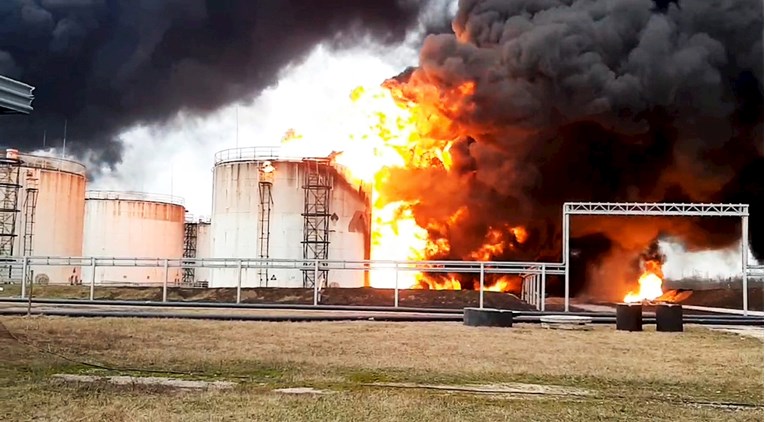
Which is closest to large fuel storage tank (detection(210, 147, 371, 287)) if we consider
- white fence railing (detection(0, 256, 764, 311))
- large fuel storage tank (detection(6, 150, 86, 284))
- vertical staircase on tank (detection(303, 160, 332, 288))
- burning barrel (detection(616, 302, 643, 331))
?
vertical staircase on tank (detection(303, 160, 332, 288))

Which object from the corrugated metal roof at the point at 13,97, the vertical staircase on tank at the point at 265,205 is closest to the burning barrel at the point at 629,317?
the corrugated metal roof at the point at 13,97

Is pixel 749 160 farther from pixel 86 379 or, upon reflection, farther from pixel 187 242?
pixel 187 242

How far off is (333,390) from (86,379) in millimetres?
3583

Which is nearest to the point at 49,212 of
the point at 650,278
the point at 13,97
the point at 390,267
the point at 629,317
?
the point at 390,267

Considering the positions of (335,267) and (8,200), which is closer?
(335,267)

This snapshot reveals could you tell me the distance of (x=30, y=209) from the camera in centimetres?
4912

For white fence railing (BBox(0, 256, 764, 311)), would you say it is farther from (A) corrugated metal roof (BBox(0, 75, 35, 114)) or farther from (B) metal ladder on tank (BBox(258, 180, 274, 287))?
(A) corrugated metal roof (BBox(0, 75, 35, 114))

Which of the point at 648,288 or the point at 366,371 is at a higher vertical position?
the point at 648,288

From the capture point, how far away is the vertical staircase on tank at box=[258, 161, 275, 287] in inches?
1765

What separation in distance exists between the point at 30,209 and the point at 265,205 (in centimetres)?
1684

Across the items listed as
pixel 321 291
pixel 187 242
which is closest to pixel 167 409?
pixel 321 291

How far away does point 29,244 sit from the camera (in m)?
48.7

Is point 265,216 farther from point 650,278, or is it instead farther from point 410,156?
point 650,278

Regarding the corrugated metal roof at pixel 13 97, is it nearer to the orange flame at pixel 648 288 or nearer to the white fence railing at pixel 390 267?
the white fence railing at pixel 390 267
